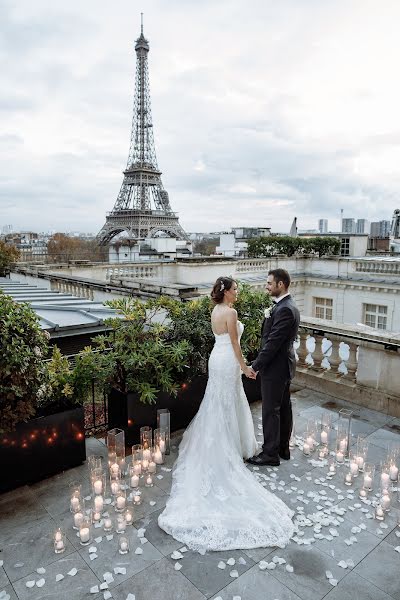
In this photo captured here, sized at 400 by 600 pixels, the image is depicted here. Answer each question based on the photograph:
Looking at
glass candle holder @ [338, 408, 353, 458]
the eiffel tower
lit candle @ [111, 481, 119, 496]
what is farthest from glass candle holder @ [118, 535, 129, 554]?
the eiffel tower

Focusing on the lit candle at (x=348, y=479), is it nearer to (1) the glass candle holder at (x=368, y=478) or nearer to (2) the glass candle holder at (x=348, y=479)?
(2) the glass candle holder at (x=348, y=479)

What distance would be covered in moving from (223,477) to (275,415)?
883 mm

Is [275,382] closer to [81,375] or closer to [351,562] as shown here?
[351,562]

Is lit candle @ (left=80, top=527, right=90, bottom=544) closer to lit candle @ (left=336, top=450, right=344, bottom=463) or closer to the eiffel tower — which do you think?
lit candle @ (left=336, top=450, right=344, bottom=463)

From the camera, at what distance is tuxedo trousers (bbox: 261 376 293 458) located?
4.09 metres

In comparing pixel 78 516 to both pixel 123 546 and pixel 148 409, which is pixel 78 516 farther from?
pixel 148 409

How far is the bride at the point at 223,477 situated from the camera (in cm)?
303

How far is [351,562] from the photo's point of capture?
2.81 meters

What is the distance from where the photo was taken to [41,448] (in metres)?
3.74

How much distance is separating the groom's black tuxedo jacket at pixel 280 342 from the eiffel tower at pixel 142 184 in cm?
4721

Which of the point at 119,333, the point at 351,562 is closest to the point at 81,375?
the point at 119,333

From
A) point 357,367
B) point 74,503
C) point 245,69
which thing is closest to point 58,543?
point 74,503

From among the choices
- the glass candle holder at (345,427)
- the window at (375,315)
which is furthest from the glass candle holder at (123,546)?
the window at (375,315)

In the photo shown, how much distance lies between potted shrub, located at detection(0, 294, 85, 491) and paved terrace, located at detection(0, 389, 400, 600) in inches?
9.9
